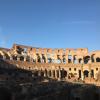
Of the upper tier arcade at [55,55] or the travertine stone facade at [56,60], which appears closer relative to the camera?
the travertine stone facade at [56,60]

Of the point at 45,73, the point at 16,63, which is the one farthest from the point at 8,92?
the point at 45,73

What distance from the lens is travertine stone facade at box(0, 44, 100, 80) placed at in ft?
181

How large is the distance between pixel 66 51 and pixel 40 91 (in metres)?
44.1

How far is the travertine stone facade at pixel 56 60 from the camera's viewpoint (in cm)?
5531

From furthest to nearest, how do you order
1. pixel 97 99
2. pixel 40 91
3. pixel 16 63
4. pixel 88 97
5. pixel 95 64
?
1. pixel 95 64
2. pixel 16 63
3. pixel 97 99
4. pixel 88 97
5. pixel 40 91

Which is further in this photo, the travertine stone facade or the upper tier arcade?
the upper tier arcade

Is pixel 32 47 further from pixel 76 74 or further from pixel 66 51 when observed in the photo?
pixel 76 74

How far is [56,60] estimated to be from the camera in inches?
2477

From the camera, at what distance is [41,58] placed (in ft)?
205

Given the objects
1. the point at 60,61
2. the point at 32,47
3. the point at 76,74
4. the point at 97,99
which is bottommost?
the point at 97,99

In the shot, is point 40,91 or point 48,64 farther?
point 48,64

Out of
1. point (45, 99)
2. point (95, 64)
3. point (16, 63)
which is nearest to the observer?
point (45, 99)

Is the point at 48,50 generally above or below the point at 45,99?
above

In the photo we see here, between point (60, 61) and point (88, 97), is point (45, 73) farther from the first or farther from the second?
point (88, 97)
